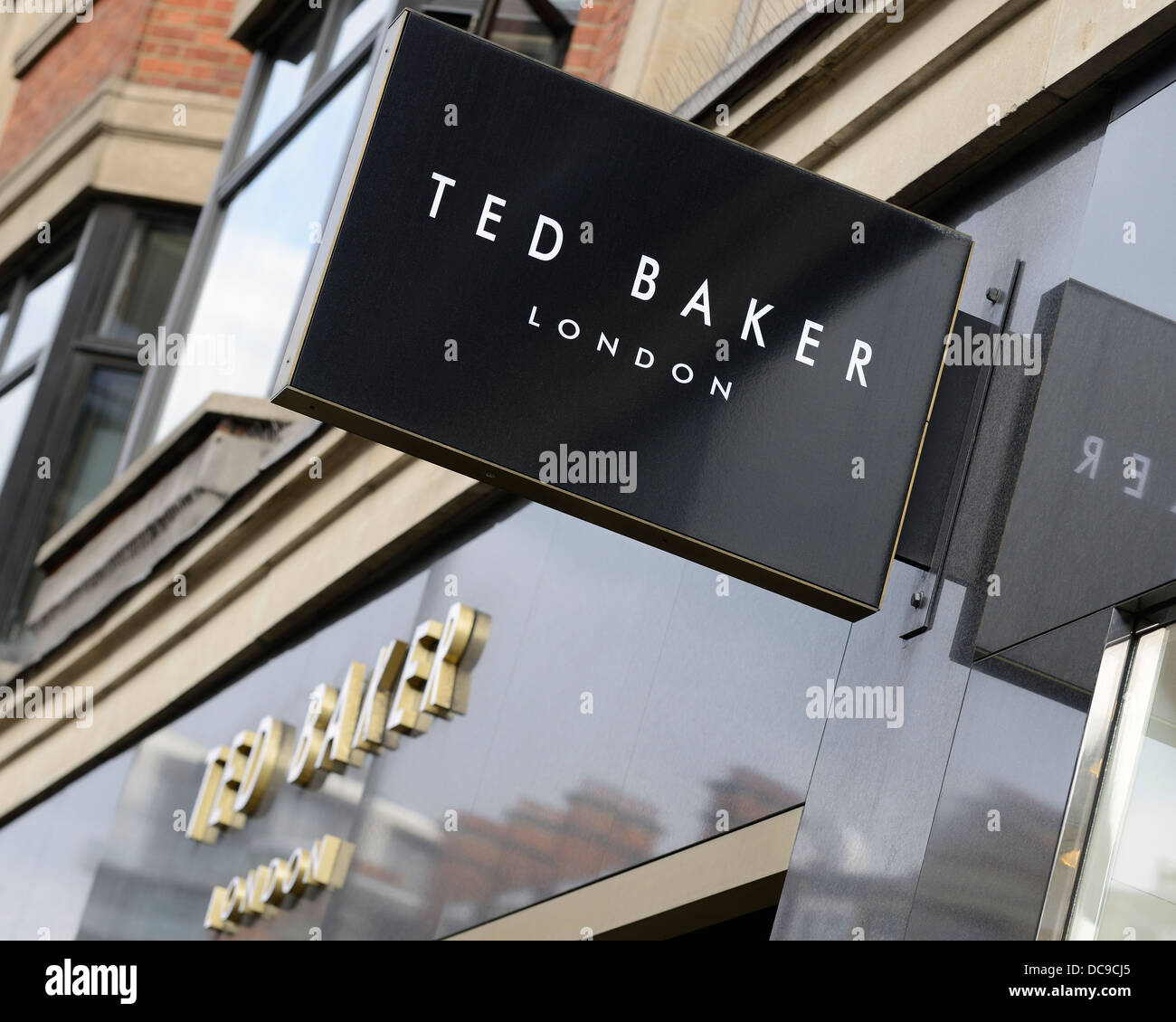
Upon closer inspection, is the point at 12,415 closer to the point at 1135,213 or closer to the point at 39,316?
the point at 39,316

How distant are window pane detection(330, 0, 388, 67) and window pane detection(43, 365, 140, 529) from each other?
2.92 m

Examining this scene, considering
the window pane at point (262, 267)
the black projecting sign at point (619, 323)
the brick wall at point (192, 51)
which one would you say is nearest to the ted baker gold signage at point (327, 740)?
the window pane at point (262, 267)

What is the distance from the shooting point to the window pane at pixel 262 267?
8.80 m

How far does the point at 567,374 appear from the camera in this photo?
12.0 ft

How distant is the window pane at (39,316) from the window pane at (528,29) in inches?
196

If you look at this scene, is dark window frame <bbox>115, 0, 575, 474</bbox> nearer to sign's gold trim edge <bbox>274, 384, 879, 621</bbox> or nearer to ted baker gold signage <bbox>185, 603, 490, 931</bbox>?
ted baker gold signage <bbox>185, 603, 490, 931</bbox>

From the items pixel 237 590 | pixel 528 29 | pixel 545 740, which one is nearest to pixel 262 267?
pixel 237 590

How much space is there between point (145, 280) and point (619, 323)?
28.4ft

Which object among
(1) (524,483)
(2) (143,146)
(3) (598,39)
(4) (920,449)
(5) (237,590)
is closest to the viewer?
(1) (524,483)

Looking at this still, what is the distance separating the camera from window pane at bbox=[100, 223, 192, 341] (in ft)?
37.7

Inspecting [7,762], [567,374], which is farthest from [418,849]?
[7,762]

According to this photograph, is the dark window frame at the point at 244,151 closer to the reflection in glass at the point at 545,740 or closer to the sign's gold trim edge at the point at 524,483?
the reflection in glass at the point at 545,740

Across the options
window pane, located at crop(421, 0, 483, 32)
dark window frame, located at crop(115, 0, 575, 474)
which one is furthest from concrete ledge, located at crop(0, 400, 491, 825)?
window pane, located at crop(421, 0, 483, 32)

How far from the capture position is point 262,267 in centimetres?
931
